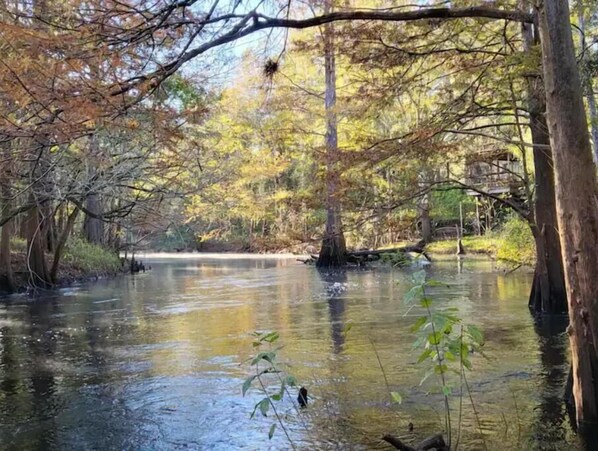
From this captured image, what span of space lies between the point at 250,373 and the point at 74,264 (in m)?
16.2

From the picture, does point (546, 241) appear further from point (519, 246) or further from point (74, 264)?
point (74, 264)

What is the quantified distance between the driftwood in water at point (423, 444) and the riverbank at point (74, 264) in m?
15.3

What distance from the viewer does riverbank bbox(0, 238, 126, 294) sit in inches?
682

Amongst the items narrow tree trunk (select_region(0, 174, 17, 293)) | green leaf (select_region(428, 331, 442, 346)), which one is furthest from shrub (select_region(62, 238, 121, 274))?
green leaf (select_region(428, 331, 442, 346))

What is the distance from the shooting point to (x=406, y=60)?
803 centimetres

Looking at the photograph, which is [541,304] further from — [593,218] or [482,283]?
[593,218]

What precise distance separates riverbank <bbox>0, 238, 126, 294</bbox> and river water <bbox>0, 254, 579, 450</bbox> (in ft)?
13.6

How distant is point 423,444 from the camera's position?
359 cm

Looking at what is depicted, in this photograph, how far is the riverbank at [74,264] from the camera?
682 inches

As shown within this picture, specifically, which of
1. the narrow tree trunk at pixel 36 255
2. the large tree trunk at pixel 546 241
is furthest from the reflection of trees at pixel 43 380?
Answer: the large tree trunk at pixel 546 241

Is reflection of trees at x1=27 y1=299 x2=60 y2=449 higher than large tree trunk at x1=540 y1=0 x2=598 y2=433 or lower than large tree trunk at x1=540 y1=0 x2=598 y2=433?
lower

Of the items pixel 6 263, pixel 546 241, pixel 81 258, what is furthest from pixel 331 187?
pixel 81 258

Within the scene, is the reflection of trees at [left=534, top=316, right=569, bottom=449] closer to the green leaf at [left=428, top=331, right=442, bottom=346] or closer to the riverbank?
the green leaf at [left=428, top=331, right=442, bottom=346]

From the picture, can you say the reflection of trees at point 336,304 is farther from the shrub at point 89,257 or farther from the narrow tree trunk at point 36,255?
the shrub at point 89,257
